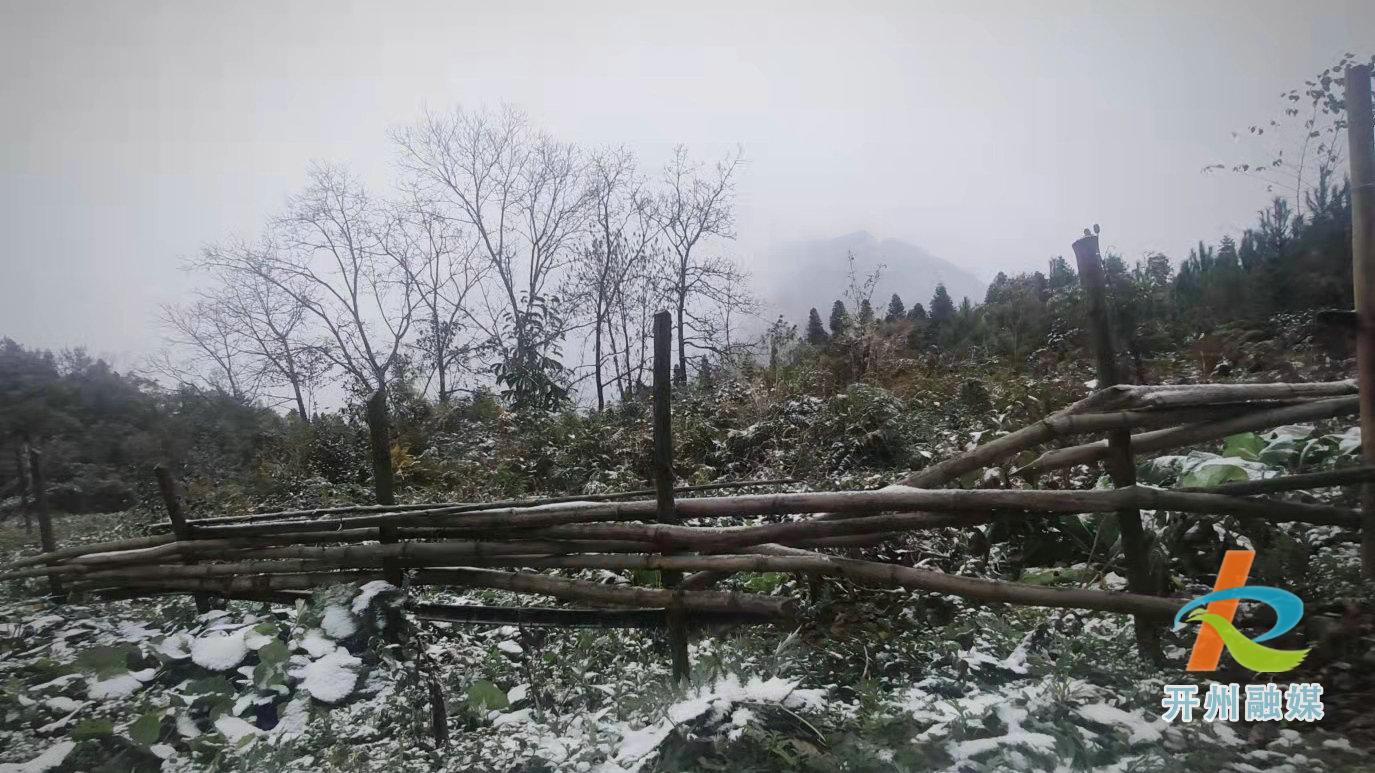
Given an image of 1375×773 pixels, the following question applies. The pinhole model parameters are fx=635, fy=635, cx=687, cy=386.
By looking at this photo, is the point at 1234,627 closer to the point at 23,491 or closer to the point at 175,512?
the point at 23,491

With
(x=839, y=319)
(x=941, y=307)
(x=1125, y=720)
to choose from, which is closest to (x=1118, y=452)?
(x=1125, y=720)

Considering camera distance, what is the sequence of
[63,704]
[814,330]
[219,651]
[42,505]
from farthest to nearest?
[814,330]
[42,505]
[219,651]
[63,704]

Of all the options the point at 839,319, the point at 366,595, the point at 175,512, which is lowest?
the point at 366,595

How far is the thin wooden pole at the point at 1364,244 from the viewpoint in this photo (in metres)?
2.06

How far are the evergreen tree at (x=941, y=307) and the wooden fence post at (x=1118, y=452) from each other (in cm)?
741

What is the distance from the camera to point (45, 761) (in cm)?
149

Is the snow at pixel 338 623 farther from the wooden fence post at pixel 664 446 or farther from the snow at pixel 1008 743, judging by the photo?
the snow at pixel 1008 743

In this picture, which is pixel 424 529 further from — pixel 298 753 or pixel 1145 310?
pixel 1145 310

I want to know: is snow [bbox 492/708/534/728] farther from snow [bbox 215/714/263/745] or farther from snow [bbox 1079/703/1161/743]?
snow [bbox 1079/703/1161/743]

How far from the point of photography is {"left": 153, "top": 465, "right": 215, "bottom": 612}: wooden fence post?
3162 millimetres

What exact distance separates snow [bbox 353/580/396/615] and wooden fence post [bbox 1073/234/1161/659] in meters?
2.39

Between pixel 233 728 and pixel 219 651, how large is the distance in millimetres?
304

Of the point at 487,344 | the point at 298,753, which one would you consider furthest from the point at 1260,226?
the point at 487,344

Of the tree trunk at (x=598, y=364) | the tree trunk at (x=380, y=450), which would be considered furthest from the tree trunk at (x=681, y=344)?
the tree trunk at (x=380, y=450)
